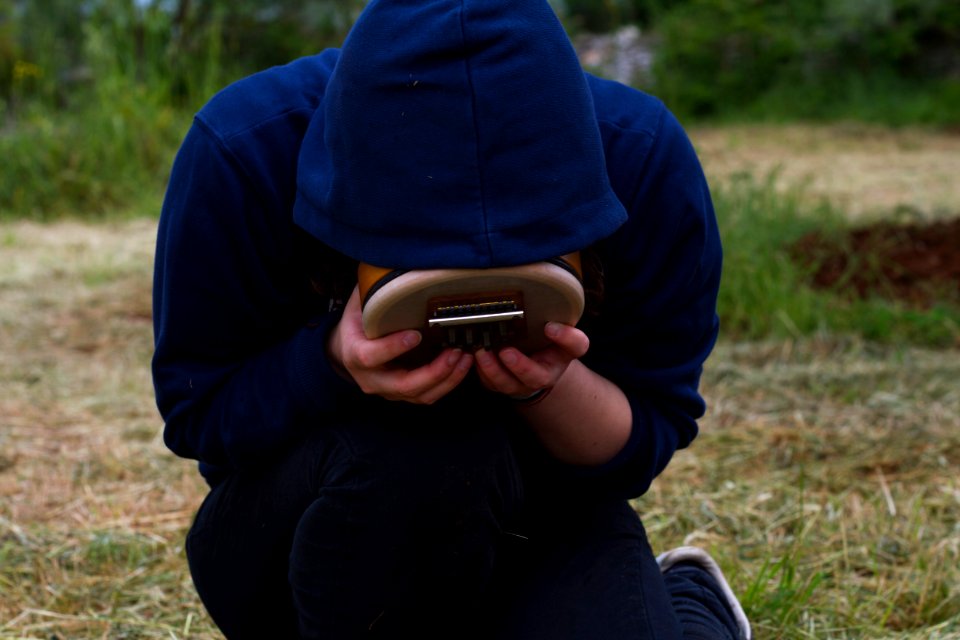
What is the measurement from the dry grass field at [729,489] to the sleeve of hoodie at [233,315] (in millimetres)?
543

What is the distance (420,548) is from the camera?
136 centimetres

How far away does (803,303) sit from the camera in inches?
134

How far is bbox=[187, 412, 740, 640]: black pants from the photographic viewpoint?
1330 mm

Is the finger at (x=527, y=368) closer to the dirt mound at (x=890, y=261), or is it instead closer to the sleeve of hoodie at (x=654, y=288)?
the sleeve of hoodie at (x=654, y=288)

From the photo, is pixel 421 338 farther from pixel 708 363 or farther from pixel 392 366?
pixel 708 363

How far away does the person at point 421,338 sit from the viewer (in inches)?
44.6

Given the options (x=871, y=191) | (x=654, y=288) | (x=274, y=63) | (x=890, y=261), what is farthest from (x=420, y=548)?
(x=274, y=63)

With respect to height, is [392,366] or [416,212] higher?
[416,212]

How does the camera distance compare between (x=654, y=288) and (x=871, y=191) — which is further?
(x=871, y=191)

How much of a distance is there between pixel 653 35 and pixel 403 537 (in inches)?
431

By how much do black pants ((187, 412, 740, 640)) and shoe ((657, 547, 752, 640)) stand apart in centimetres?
9

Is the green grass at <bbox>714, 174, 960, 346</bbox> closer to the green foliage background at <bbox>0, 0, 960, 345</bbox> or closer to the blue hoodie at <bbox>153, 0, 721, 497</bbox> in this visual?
the green foliage background at <bbox>0, 0, 960, 345</bbox>

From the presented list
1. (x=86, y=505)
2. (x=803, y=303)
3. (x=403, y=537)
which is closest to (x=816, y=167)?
(x=803, y=303)

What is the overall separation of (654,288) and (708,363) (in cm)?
181
